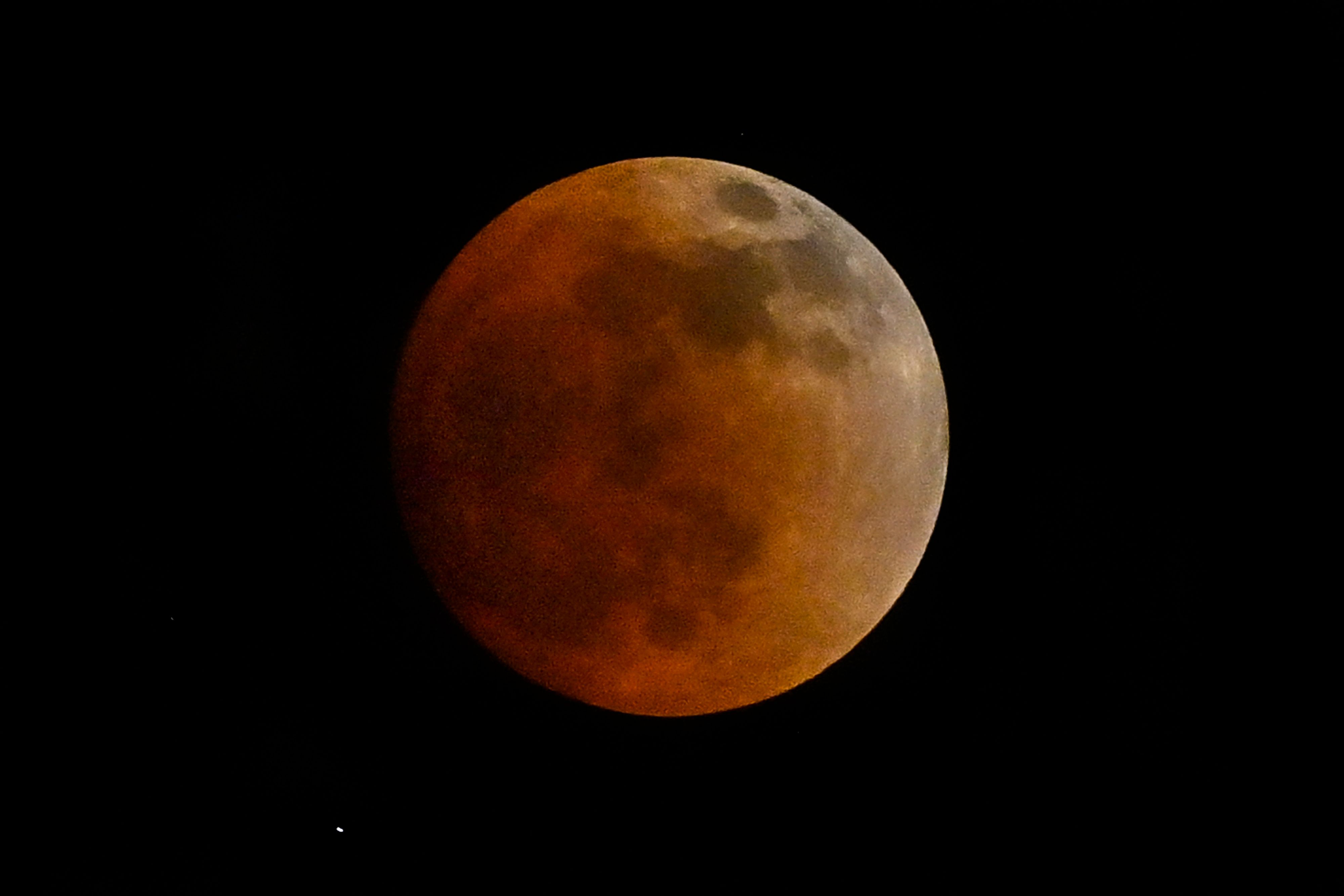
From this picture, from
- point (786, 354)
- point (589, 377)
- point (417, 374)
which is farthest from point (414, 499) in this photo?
point (786, 354)

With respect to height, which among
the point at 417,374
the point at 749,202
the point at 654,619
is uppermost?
the point at 749,202

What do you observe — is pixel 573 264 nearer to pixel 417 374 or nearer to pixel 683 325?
pixel 683 325

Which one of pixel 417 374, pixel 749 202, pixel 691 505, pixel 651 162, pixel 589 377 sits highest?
pixel 651 162

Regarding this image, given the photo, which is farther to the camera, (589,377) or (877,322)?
(877,322)

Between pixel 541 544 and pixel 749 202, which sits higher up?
pixel 749 202

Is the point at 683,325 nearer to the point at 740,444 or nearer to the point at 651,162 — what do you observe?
the point at 740,444

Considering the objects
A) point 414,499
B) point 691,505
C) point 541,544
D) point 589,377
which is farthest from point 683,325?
point 414,499
